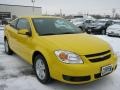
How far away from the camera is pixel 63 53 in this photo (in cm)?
413

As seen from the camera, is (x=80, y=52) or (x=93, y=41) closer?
(x=80, y=52)

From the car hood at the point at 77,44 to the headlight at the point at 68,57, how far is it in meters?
0.09

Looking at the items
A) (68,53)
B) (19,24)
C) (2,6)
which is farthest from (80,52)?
(2,6)

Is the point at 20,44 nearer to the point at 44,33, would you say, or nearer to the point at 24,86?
the point at 44,33

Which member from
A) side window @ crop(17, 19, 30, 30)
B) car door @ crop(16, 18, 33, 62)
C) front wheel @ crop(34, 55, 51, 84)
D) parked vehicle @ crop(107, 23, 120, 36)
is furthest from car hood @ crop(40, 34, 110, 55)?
parked vehicle @ crop(107, 23, 120, 36)

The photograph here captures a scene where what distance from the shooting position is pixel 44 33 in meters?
5.04

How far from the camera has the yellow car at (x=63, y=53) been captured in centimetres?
405

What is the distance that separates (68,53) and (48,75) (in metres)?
0.68

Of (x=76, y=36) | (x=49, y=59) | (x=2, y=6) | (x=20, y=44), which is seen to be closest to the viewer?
(x=49, y=59)

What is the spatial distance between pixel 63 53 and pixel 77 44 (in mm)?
434

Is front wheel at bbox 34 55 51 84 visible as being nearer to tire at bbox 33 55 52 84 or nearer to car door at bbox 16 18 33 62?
tire at bbox 33 55 52 84

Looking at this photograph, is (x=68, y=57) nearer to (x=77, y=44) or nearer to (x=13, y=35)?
(x=77, y=44)

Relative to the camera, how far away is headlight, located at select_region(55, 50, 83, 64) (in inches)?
160

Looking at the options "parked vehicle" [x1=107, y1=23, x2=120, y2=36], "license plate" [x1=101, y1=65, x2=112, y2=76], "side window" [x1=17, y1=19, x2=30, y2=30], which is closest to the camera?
"license plate" [x1=101, y1=65, x2=112, y2=76]
